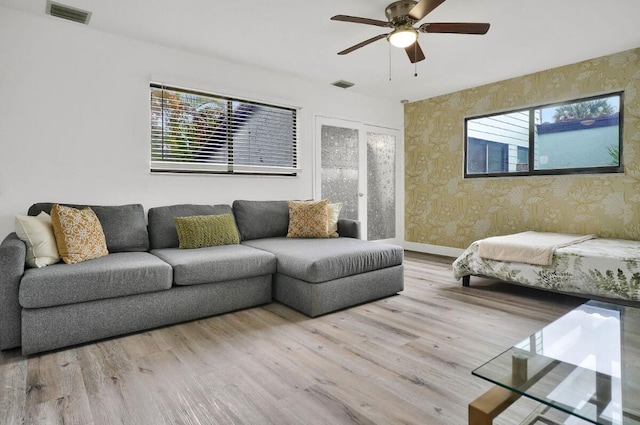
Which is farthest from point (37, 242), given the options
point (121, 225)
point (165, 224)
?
point (165, 224)

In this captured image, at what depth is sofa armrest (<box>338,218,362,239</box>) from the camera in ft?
12.8

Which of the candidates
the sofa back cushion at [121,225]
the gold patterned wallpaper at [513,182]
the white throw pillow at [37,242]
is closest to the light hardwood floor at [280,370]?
the white throw pillow at [37,242]

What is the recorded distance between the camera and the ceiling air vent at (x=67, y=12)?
283cm

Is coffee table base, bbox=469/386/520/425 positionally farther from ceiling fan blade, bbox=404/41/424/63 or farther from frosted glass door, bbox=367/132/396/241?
frosted glass door, bbox=367/132/396/241

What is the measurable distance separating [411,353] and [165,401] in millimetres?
1385

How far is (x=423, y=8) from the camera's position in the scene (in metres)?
2.47

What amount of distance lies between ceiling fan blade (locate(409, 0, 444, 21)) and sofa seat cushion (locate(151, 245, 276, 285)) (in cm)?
216

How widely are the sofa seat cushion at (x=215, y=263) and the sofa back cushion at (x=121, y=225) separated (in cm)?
17

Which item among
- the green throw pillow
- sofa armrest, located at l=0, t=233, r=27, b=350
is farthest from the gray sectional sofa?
the green throw pillow

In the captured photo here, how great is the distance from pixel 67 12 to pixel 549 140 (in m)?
5.14

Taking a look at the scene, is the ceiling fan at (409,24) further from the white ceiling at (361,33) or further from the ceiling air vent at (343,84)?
the ceiling air vent at (343,84)

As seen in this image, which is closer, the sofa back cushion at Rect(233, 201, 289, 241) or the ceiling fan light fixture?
the ceiling fan light fixture

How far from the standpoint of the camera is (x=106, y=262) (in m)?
2.55

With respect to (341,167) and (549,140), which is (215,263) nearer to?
(341,167)
